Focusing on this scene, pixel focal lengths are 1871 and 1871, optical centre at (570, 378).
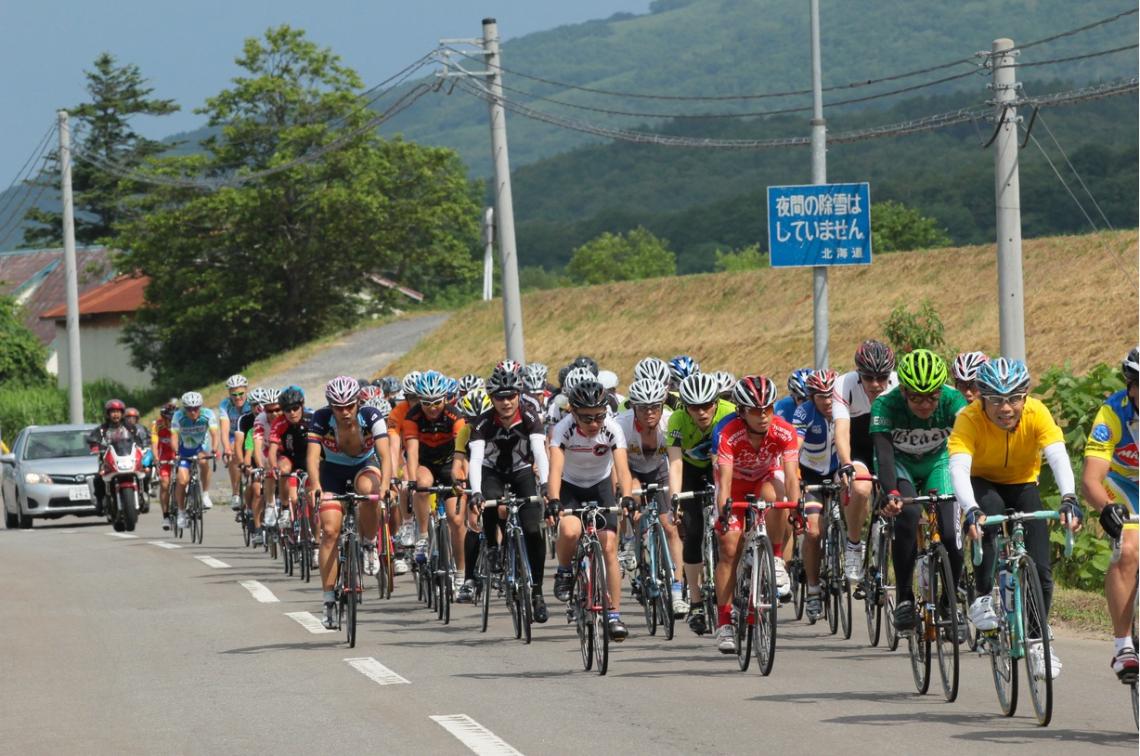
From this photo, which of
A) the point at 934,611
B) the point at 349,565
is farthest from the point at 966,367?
the point at 349,565

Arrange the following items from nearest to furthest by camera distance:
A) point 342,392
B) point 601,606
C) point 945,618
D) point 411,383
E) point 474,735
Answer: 1. point 474,735
2. point 945,618
3. point 601,606
4. point 342,392
5. point 411,383

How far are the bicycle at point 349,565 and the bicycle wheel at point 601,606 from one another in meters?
2.00

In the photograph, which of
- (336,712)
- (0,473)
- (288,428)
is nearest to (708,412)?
(336,712)

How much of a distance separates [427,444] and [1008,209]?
7419mm

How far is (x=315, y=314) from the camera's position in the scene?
271ft

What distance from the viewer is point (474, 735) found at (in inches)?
352

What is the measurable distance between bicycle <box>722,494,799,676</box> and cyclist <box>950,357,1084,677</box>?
4.44ft

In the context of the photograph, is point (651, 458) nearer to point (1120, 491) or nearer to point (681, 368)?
point (681, 368)

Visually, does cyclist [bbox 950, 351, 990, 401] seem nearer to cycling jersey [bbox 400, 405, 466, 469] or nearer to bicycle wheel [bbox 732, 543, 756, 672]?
bicycle wheel [bbox 732, 543, 756, 672]

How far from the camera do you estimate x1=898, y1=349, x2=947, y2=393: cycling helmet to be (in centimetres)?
1045

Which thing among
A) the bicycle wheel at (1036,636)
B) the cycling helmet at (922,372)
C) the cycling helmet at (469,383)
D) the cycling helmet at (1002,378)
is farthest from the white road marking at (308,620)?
the bicycle wheel at (1036,636)

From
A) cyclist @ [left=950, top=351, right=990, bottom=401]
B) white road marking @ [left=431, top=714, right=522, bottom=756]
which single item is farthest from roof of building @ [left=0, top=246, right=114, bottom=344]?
white road marking @ [left=431, top=714, right=522, bottom=756]

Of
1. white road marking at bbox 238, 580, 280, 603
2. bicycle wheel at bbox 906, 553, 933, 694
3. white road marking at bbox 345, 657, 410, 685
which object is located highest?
bicycle wheel at bbox 906, 553, 933, 694

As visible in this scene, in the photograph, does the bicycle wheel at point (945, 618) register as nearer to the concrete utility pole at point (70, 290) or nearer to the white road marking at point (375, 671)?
the white road marking at point (375, 671)
